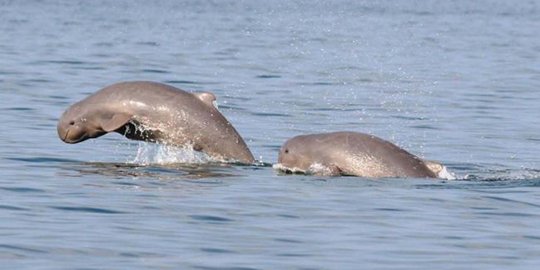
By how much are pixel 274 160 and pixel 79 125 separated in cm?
262

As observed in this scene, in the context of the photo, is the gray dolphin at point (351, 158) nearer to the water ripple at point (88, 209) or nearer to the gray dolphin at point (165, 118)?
the gray dolphin at point (165, 118)

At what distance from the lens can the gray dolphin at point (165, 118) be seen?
1997cm

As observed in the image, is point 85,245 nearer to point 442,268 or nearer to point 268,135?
point 442,268

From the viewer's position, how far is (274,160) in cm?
2150

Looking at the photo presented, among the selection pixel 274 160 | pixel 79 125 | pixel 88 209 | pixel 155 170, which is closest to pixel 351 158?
pixel 155 170

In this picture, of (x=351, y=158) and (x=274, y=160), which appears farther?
(x=274, y=160)

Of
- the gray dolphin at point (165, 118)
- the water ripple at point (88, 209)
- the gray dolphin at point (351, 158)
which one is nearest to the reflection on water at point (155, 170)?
the gray dolphin at point (165, 118)

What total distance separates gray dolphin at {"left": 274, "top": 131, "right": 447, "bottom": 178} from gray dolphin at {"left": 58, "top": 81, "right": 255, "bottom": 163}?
82cm

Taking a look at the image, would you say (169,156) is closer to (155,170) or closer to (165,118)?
(165,118)

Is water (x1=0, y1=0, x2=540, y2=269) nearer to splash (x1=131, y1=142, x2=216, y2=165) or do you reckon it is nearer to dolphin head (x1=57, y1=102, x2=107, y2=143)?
splash (x1=131, y1=142, x2=216, y2=165)

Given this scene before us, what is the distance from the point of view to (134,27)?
5800 centimetres

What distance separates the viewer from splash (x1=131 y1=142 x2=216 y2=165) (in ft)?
66.5

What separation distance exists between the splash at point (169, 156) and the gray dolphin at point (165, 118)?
0.12 metres

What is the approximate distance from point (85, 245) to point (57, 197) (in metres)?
2.78
